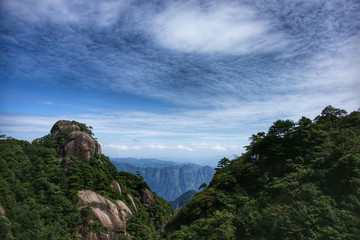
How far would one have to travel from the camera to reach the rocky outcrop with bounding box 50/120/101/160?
45675 millimetres

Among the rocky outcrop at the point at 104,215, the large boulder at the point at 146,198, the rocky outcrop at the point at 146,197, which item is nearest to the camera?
the rocky outcrop at the point at 104,215

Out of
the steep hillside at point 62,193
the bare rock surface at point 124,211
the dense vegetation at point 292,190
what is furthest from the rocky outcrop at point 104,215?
the dense vegetation at point 292,190

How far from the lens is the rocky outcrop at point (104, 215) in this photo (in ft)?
116

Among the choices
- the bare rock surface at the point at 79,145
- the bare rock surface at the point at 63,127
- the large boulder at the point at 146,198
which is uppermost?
the bare rock surface at the point at 63,127

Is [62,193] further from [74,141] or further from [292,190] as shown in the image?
[292,190]

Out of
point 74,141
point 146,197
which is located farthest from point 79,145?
point 146,197

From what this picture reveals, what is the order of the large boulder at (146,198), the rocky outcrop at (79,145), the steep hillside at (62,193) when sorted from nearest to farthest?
1. the steep hillside at (62,193)
2. the rocky outcrop at (79,145)
3. the large boulder at (146,198)

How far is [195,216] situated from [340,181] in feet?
57.5

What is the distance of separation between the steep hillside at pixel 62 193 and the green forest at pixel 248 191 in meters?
0.17

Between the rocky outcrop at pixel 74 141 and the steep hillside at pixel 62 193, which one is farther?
the rocky outcrop at pixel 74 141

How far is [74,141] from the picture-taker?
152 feet

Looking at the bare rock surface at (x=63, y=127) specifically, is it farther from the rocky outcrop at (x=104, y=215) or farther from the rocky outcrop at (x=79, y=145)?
the rocky outcrop at (x=104, y=215)

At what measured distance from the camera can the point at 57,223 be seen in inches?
1249

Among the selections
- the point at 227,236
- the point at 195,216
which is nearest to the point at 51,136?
the point at 195,216
